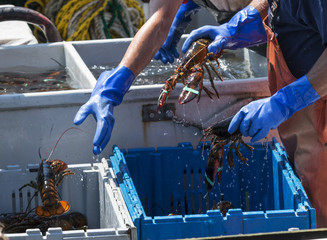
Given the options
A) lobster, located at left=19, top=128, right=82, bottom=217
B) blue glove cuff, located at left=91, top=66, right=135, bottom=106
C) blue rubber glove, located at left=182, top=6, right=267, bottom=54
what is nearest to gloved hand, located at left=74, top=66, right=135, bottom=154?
blue glove cuff, located at left=91, top=66, right=135, bottom=106

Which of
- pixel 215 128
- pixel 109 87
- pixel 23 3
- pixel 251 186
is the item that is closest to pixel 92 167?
pixel 109 87

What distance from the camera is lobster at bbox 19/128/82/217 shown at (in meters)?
3.29

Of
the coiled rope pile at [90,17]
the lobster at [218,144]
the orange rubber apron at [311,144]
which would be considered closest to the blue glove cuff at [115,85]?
the lobster at [218,144]

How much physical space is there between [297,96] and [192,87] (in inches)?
29.0

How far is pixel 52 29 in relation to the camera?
5.43m

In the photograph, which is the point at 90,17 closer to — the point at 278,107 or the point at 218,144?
the point at 218,144

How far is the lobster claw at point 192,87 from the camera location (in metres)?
3.55

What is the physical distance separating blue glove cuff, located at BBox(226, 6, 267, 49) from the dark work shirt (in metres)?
0.33

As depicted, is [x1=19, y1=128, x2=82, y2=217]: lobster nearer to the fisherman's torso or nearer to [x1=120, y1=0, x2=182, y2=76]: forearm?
[x1=120, y1=0, x2=182, y2=76]: forearm

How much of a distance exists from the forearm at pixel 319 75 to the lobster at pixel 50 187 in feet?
4.26

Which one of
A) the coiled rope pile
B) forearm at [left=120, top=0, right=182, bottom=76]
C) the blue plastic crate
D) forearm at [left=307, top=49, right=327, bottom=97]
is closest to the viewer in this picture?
forearm at [left=307, top=49, right=327, bottom=97]

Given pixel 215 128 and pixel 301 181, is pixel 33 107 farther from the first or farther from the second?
pixel 301 181

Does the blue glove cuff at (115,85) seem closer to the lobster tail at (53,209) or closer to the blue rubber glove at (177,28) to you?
the lobster tail at (53,209)

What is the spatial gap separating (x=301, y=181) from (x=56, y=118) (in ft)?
4.61
